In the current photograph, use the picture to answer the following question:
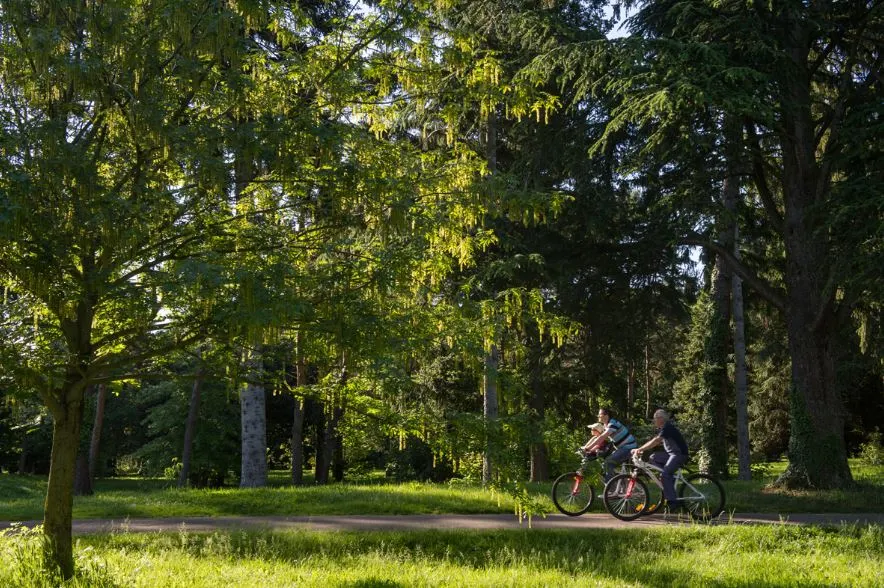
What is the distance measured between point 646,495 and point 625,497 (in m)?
0.33

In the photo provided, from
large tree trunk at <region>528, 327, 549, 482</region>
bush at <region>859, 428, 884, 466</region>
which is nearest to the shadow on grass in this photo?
large tree trunk at <region>528, 327, 549, 482</region>

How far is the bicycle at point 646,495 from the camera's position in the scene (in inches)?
459

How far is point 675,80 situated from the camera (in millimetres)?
13742

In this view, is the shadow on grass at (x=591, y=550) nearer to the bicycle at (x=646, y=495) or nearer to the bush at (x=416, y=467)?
the bicycle at (x=646, y=495)

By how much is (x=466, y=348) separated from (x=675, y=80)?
322 inches

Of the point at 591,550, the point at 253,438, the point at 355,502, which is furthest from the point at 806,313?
the point at 253,438

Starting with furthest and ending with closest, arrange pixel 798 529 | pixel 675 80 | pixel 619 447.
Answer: pixel 675 80, pixel 619 447, pixel 798 529

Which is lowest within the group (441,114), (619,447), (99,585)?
(99,585)

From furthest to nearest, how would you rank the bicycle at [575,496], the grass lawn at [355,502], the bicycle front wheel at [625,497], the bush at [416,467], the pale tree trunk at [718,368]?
the bush at [416,467] < the pale tree trunk at [718,368] < the grass lawn at [355,502] < the bicycle at [575,496] < the bicycle front wheel at [625,497]

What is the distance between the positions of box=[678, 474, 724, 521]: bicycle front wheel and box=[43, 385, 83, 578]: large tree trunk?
839 centimetres

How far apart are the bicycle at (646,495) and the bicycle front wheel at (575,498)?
1.36 ft

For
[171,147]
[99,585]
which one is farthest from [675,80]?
[99,585]

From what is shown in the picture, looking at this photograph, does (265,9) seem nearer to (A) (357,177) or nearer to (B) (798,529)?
(A) (357,177)

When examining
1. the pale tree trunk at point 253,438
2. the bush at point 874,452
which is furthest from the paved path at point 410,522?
the bush at point 874,452
